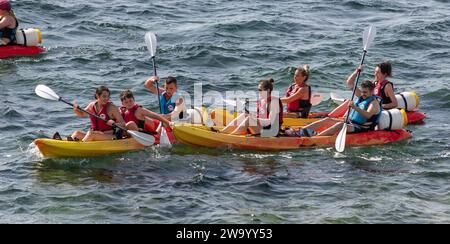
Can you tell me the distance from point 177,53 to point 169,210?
9.58 m

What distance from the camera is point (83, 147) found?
12.4m

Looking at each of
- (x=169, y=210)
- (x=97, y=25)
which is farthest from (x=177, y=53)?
(x=169, y=210)

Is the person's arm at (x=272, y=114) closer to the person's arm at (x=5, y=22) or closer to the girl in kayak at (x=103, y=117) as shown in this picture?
the girl in kayak at (x=103, y=117)

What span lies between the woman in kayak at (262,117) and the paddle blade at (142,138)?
4.60 ft

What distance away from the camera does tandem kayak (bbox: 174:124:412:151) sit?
12938 mm

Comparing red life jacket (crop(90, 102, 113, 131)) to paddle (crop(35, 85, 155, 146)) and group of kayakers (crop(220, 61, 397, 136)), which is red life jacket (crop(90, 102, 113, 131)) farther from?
group of kayakers (crop(220, 61, 397, 136))

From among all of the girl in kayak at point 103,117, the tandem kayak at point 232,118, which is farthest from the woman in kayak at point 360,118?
the girl in kayak at point 103,117

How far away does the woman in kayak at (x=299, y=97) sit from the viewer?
45.8 feet

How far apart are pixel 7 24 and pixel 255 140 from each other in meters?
7.89

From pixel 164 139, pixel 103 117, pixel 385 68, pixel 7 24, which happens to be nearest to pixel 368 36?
pixel 385 68

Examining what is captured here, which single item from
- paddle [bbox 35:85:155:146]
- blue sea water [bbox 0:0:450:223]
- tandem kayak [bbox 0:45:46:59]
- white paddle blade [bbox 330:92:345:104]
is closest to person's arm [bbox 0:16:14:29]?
tandem kayak [bbox 0:45:46:59]
